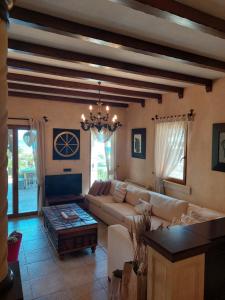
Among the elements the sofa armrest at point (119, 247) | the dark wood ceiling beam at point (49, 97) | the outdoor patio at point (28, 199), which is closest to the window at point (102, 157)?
the dark wood ceiling beam at point (49, 97)

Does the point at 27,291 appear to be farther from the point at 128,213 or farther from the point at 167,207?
the point at 167,207

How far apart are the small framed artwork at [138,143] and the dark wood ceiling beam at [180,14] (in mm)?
3884

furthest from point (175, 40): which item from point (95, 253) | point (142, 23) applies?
point (95, 253)

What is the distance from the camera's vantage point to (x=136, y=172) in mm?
6254

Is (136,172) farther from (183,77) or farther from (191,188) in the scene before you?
(183,77)

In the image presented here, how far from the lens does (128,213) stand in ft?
14.6

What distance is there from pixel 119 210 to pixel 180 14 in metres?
3.69

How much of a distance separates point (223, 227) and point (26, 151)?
16.4 ft

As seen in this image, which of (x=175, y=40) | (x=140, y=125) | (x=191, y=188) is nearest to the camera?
(x=175, y=40)

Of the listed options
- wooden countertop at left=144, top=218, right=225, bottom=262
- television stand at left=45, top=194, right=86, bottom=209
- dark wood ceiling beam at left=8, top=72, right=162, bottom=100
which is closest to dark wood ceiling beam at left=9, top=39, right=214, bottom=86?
dark wood ceiling beam at left=8, top=72, right=162, bottom=100

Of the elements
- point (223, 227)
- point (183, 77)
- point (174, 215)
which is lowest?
point (174, 215)

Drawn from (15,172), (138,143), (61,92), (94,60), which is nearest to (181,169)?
→ (138,143)

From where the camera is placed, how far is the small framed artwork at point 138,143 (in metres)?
5.90

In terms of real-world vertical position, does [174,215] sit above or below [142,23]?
below
